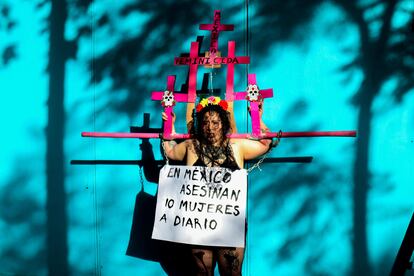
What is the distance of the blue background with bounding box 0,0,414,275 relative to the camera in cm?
328

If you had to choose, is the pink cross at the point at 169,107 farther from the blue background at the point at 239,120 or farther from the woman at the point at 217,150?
the blue background at the point at 239,120

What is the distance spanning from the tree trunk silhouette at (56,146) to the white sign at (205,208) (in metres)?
1.22

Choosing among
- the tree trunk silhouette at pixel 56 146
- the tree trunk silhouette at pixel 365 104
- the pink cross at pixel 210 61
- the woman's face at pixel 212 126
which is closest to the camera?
the woman's face at pixel 212 126

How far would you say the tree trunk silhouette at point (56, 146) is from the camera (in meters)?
3.83

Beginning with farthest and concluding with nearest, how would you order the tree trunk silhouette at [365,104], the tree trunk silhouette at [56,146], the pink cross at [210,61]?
the tree trunk silhouette at [56,146], the tree trunk silhouette at [365,104], the pink cross at [210,61]

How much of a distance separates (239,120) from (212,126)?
0.54 metres

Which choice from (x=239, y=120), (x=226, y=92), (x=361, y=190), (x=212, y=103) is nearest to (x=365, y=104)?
(x=361, y=190)

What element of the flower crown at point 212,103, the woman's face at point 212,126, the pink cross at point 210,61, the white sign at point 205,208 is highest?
the pink cross at point 210,61

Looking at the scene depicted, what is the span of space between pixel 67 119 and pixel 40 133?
0.30m

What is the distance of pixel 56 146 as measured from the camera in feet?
12.7

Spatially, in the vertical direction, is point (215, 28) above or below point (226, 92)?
above

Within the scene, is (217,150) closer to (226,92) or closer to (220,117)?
(220,117)

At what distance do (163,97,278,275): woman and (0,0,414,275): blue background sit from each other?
44 cm

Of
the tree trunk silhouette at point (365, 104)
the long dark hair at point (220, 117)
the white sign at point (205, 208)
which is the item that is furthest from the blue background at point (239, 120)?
the white sign at point (205, 208)
